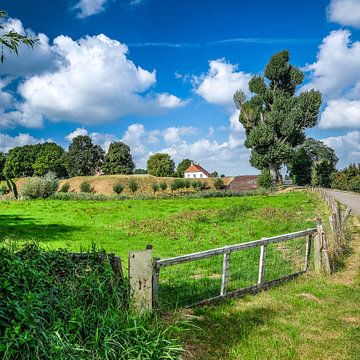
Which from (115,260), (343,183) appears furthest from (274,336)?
(343,183)

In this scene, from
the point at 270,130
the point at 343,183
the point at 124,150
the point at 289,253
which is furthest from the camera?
the point at 124,150

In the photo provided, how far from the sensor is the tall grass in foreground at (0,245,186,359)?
4.22 m

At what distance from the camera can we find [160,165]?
111 meters

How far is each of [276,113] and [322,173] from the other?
27.7 m

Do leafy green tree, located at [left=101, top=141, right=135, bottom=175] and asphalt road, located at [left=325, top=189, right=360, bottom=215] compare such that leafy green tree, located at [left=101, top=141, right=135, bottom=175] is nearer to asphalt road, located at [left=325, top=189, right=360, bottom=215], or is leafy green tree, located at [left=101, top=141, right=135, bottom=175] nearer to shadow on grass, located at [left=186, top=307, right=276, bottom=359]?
asphalt road, located at [left=325, top=189, right=360, bottom=215]

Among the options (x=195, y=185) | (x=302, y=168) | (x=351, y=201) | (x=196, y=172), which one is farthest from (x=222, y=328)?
(x=196, y=172)

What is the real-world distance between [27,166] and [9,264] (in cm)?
10925

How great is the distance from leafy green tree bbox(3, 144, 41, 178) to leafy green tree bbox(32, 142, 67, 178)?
2.64 m

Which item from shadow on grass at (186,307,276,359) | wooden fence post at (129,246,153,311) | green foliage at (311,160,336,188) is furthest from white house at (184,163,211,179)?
wooden fence post at (129,246,153,311)

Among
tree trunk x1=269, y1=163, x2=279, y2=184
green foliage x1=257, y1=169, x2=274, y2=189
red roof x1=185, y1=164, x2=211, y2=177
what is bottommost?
green foliage x1=257, y1=169, x2=274, y2=189

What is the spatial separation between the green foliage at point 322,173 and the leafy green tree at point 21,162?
252 ft

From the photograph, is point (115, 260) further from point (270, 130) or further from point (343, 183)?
point (343, 183)

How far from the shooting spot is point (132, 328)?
187 inches

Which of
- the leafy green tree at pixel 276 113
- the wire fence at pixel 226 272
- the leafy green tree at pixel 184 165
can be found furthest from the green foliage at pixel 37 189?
the leafy green tree at pixel 184 165
